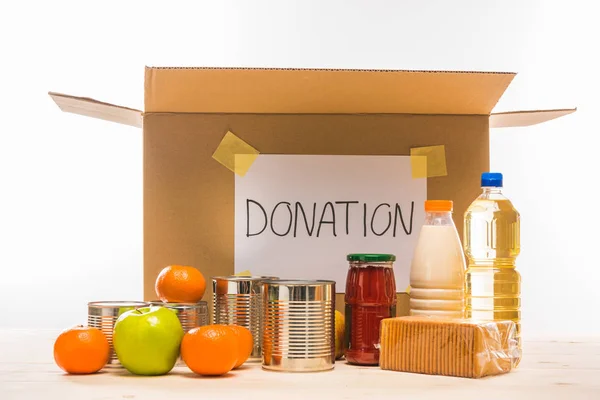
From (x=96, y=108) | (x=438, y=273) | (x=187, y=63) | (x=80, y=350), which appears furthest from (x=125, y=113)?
(x=187, y=63)

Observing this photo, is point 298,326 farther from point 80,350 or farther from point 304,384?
point 80,350

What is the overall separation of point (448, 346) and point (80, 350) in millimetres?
436

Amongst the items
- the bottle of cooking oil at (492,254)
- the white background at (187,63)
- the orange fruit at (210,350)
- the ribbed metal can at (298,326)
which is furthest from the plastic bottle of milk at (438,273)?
the white background at (187,63)

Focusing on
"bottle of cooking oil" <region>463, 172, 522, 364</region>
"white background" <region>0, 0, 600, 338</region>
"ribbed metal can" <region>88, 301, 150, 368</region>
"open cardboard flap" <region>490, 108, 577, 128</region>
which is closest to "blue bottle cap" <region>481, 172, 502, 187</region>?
"bottle of cooking oil" <region>463, 172, 522, 364</region>

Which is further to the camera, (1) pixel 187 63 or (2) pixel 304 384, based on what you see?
(1) pixel 187 63

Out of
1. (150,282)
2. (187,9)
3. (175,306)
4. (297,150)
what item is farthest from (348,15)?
(175,306)

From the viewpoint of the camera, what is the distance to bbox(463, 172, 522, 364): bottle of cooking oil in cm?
109

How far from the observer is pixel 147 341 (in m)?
0.91

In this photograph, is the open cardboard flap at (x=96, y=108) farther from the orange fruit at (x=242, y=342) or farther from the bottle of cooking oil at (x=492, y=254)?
the bottle of cooking oil at (x=492, y=254)

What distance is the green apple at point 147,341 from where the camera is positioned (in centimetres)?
91

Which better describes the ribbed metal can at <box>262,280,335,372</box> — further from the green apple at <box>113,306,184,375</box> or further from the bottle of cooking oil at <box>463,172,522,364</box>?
the bottle of cooking oil at <box>463,172,522,364</box>

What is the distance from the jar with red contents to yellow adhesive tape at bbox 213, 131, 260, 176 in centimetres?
31

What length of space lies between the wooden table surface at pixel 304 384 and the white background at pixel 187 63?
0.96 m

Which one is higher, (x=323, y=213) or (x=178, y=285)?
(x=323, y=213)
